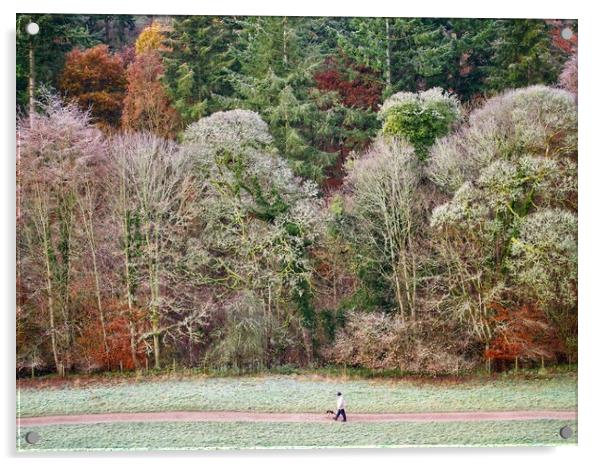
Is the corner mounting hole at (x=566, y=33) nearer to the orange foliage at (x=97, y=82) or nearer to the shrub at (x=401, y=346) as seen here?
the shrub at (x=401, y=346)

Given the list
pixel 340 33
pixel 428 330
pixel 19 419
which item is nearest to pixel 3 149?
pixel 19 419

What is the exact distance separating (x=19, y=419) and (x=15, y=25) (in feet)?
16.5

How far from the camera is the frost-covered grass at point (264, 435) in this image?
494 inches

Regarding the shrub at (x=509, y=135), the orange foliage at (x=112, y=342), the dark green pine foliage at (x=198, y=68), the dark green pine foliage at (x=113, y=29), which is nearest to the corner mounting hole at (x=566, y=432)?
the shrub at (x=509, y=135)

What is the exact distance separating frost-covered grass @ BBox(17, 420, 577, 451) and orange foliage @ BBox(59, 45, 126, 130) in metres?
3.99

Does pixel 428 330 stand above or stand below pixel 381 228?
below

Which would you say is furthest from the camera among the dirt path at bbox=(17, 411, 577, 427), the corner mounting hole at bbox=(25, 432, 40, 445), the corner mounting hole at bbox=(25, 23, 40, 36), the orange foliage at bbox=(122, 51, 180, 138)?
the orange foliage at bbox=(122, 51, 180, 138)

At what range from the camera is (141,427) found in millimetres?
12680

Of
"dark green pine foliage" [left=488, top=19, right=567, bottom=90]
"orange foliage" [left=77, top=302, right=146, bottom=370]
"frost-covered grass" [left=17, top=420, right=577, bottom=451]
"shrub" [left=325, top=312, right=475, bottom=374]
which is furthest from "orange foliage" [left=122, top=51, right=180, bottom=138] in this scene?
"dark green pine foliage" [left=488, top=19, right=567, bottom=90]

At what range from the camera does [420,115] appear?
13281 millimetres

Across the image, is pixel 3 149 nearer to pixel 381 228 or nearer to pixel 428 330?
pixel 381 228

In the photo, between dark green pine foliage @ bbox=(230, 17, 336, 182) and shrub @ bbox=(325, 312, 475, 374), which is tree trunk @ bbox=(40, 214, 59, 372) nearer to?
dark green pine foliage @ bbox=(230, 17, 336, 182)

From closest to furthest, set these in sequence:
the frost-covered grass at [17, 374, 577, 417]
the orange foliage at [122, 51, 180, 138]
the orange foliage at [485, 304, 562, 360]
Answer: the frost-covered grass at [17, 374, 577, 417], the orange foliage at [122, 51, 180, 138], the orange foliage at [485, 304, 562, 360]

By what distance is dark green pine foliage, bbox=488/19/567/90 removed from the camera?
13211 mm
